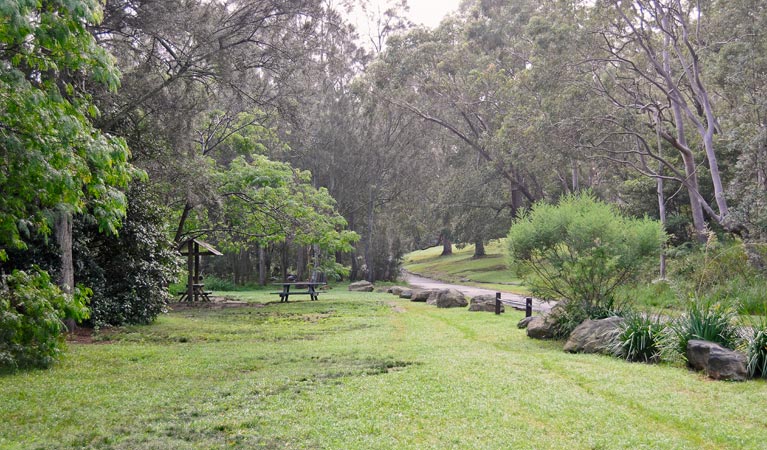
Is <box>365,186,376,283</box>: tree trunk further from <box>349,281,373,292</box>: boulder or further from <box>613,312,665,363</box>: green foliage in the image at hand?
<box>613,312,665,363</box>: green foliage

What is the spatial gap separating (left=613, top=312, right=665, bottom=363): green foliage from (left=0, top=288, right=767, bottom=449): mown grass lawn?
14.4 inches

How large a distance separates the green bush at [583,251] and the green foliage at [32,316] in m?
8.33

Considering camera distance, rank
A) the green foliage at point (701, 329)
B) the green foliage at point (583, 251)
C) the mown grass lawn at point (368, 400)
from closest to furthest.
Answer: the mown grass lawn at point (368, 400) < the green foliage at point (701, 329) < the green foliage at point (583, 251)

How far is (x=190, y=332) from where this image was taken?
12930 mm

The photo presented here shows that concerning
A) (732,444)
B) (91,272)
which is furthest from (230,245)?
(732,444)

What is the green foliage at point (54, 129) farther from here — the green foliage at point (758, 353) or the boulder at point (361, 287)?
the boulder at point (361, 287)

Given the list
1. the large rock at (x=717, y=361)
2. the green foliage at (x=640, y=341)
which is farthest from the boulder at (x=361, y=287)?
the large rock at (x=717, y=361)

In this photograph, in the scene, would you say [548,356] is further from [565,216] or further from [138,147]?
[138,147]

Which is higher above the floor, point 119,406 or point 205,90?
point 205,90

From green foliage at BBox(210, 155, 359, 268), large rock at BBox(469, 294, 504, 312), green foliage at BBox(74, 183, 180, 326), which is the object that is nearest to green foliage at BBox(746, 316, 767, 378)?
large rock at BBox(469, 294, 504, 312)

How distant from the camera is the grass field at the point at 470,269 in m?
37.2

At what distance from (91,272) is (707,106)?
20.9m

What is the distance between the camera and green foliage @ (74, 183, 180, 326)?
1327 centimetres

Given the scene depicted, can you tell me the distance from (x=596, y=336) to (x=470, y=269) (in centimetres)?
3892
